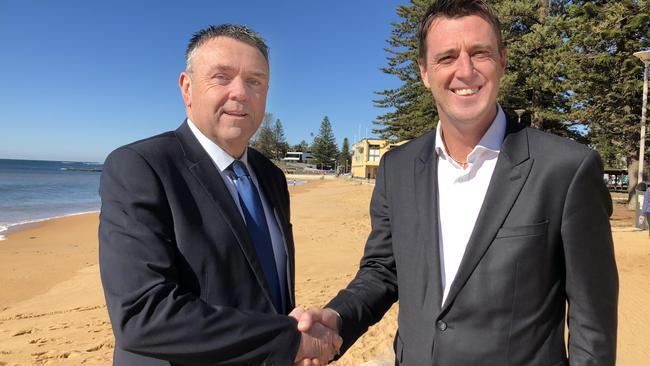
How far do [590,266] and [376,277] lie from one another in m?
0.92

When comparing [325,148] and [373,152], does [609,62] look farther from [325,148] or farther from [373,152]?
[325,148]

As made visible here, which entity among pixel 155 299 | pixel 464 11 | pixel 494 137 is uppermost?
pixel 464 11

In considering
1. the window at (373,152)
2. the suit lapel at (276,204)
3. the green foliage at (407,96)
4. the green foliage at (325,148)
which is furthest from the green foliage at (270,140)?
the suit lapel at (276,204)

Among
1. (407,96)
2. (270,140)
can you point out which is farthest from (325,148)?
(407,96)

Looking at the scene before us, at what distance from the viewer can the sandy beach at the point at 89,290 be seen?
4.62m

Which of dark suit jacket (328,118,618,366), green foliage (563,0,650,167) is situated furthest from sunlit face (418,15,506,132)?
green foliage (563,0,650,167)

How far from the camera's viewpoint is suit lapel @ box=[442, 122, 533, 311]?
1.48 metres

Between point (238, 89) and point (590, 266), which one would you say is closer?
point (590, 266)

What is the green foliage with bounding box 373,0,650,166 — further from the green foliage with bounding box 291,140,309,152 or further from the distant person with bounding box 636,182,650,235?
the green foliage with bounding box 291,140,309,152

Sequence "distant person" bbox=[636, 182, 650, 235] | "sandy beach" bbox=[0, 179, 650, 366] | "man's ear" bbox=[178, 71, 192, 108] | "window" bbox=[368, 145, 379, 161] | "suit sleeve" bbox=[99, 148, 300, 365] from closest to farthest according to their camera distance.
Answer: "suit sleeve" bbox=[99, 148, 300, 365] < "man's ear" bbox=[178, 71, 192, 108] < "sandy beach" bbox=[0, 179, 650, 366] < "distant person" bbox=[636, 182, 650, 235] < "window" bbox=[368, 145, 379, 161]

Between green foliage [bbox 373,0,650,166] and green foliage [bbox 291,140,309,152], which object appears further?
green foliage [bbox 291,140,309,152]

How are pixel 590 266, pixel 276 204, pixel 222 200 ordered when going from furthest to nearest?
pixel 276 204, pixel 222 200, pixel 590 266

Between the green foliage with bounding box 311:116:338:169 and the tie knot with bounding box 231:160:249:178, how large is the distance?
9553cm

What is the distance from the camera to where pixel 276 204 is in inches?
76.3
